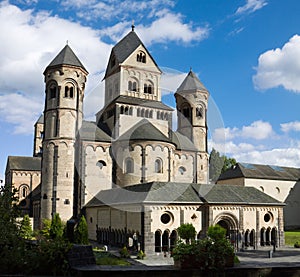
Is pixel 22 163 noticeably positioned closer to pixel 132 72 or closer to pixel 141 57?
pixel 132 72

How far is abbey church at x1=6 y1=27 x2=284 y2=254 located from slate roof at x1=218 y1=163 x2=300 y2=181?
9.01 meters

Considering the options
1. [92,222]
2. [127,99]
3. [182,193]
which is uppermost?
[127,99]

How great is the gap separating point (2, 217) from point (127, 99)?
124 feet

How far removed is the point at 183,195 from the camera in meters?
34.7

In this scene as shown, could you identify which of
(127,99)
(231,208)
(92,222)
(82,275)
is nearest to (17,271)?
(82,275)

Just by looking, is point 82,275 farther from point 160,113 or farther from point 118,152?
point 160,113

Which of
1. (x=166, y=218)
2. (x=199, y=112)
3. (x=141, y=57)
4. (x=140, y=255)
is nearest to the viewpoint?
(x=140, y=255)

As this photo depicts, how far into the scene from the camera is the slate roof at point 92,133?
150ft

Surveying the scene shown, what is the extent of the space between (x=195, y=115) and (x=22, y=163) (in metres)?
34.0

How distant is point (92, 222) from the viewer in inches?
1670

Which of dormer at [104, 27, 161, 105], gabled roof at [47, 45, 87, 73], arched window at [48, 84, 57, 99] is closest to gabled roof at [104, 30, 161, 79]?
dormer at [104, 27, 161, 105]

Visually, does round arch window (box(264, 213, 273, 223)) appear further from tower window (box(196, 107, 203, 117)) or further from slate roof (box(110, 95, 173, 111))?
tower window (box(196, 107, 203, 117))

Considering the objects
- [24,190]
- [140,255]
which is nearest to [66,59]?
[140,255]

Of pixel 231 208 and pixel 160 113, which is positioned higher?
pixel 160 113
